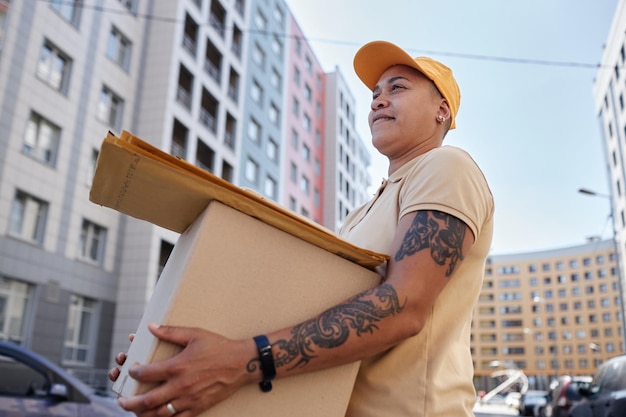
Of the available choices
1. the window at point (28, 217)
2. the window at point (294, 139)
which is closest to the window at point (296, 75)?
the window at point (294, 139)

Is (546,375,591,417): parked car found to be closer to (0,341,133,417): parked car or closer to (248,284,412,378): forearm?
(0,341,133,417): parked car

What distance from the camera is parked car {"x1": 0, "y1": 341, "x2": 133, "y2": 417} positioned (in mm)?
5375

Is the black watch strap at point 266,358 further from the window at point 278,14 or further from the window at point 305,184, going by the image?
the window at point 305,184

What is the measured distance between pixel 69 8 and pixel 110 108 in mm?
3686

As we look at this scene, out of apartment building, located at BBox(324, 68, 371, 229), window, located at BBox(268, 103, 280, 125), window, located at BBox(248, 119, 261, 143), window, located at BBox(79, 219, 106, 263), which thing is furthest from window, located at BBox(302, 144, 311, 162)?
window, located at BBox(79, 219, 106, 263)

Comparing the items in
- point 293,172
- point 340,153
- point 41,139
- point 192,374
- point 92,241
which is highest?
point 340,153

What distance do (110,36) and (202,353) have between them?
23.2 m

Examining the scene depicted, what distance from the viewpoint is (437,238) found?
4.36ft

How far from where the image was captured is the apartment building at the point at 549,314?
9612 cm

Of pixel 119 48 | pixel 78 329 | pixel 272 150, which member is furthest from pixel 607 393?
pixel 272 150

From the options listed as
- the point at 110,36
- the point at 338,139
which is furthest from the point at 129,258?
the point at 338,139

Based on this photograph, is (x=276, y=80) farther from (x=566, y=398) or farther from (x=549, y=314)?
(x=549, y=314)

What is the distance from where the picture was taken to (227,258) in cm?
123

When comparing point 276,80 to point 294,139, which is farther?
point 294,139
